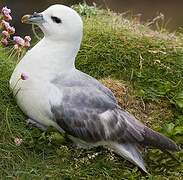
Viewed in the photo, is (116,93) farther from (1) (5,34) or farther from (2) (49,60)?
(1) (5,34)

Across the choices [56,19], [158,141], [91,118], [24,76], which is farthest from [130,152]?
[56,19]

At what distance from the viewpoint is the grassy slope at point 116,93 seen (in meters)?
3.35

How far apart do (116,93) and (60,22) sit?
83cm

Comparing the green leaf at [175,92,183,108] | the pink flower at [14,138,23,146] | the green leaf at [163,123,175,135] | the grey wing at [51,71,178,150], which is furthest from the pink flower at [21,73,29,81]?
the green leaf at [175,92,183,108]

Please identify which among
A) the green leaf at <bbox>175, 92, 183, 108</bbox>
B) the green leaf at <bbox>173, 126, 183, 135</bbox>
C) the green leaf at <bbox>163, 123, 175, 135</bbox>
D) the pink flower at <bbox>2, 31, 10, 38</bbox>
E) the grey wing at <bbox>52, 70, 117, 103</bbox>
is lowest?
the green leaf at <bbox>175, 92, 183, 108</bbox>

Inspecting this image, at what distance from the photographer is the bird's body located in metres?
3.38

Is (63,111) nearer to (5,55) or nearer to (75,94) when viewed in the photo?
(75,94)

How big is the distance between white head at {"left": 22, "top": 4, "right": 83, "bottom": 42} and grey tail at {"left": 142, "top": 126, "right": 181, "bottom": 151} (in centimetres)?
62

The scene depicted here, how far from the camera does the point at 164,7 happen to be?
9.03 metres

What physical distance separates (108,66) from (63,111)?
1056 mm

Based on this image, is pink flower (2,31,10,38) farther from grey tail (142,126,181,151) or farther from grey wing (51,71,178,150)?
grey tail (142,126,181,151)

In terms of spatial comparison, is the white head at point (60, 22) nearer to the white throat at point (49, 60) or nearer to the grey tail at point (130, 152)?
the white throat at point (49, 60)

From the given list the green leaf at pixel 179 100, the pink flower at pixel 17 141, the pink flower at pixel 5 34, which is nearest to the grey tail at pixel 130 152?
the pink flower at pixel 17 141

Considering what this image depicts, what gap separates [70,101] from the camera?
338 cm
